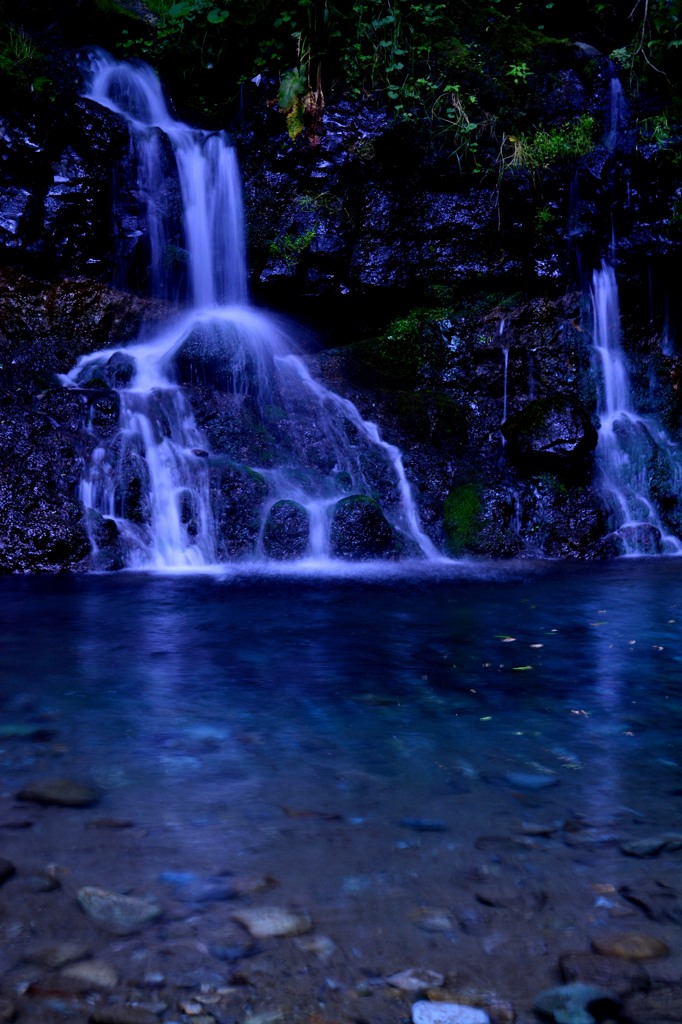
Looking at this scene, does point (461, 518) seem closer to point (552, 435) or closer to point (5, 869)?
point (552, 435)

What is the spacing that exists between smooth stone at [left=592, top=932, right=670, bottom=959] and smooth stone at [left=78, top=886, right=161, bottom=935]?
104 cm

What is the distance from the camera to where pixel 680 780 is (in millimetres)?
2729

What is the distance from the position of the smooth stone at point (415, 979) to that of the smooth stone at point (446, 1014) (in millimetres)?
48

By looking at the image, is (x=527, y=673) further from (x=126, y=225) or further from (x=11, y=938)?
(x=126, y=225)

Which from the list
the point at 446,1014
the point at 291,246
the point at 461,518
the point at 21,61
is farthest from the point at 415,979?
the point at 21,61

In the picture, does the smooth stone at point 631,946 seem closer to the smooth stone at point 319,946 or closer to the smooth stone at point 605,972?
the smooth stone at point 605,972

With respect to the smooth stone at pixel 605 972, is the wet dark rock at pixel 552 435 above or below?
above

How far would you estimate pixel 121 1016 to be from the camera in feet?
5.09

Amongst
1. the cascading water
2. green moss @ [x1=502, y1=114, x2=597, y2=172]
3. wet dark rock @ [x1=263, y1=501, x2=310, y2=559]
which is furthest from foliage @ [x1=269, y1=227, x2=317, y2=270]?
wet dark rock @ [x1=263, y1=501, x2=310, y2=559]

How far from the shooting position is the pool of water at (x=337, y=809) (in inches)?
67.1

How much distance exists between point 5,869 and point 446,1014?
1.22 metres

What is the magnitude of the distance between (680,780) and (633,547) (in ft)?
23.2

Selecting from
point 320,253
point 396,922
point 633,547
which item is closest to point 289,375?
point 320,253

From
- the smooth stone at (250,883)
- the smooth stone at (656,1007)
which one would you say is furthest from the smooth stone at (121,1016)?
the smooth stone at (656,1007)
